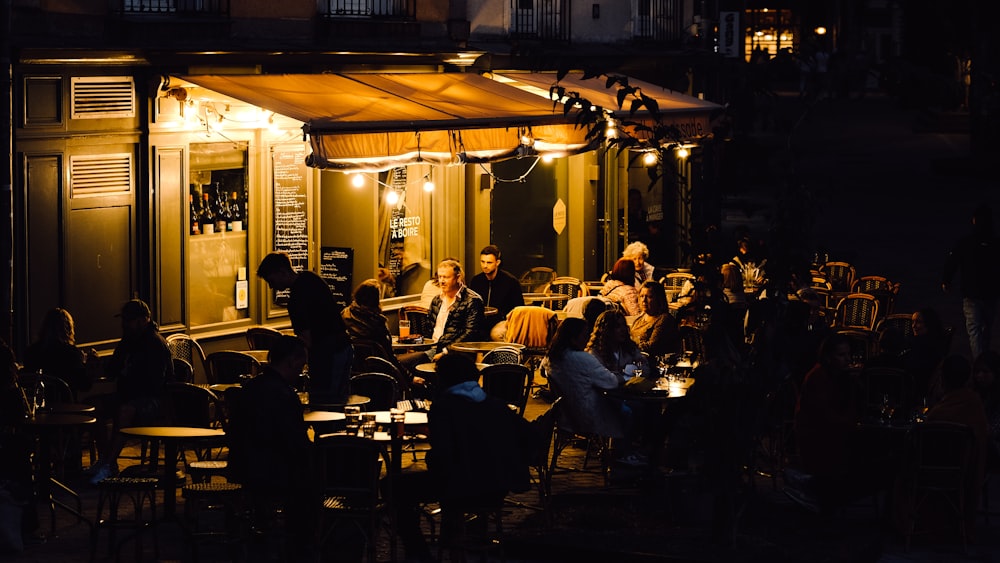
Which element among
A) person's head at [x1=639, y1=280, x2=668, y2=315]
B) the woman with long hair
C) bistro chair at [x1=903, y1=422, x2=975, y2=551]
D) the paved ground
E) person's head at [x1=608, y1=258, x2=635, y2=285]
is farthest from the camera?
person's head at [x1=608, y1=258, x2=635, y2=285]

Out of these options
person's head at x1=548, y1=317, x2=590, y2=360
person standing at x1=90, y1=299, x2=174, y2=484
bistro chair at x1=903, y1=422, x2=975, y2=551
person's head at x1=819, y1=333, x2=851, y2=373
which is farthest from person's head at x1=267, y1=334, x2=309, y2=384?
bistro chair at x1=903, y1=422, x2=975, y2=551

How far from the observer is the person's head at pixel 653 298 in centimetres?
1532

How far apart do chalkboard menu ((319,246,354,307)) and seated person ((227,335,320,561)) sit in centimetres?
798

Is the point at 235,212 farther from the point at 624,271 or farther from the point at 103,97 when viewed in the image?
the point at 624,271

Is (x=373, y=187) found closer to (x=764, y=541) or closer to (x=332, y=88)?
(x=332, y=88)

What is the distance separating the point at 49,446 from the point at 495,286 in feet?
21.9

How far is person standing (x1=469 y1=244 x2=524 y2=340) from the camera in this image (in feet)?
59.2

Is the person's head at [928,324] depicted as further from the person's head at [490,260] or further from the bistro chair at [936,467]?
the person's head at [490,260]

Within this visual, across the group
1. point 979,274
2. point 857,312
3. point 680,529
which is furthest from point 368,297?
point 979,274

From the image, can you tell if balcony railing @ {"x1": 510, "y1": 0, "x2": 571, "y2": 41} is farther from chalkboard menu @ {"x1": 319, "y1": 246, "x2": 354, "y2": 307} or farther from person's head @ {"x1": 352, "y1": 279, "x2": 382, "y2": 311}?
person's head @ {"x1": 352, "y1": 279, "x2": 382, "y2": 311}

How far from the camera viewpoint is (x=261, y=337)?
50.9 feet

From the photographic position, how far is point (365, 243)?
741 inches

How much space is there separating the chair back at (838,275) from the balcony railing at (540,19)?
4.58 m

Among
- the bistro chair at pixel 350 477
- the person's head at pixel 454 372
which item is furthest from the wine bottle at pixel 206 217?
the person's head at pixel 454 372
